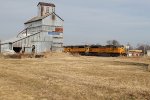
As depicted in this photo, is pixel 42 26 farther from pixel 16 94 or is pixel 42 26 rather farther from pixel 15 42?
pixel 16 94

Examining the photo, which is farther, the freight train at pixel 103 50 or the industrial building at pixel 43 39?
the freight train at pixel 103 50

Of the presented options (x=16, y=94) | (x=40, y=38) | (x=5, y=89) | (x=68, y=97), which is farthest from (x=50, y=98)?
(x=40, y=38)

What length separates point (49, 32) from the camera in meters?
82.2

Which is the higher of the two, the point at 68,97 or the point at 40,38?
the point at 40,38

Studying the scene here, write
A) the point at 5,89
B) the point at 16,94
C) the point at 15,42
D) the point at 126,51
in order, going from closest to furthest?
the point at 16,94 < the point at 5,89 < the point at 15,42 < the point at 126,51

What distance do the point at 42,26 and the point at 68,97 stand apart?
68200 mm

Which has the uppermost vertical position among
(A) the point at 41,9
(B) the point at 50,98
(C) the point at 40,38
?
(A) the point at 41,9

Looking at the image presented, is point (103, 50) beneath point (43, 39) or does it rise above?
beneath

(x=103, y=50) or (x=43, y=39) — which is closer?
(x=43, y=39)

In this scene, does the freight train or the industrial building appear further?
the freight train

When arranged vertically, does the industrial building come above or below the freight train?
above

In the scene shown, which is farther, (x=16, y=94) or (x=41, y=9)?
(x=41, y=9)

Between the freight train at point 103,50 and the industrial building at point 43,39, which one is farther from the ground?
the industrial building at point 43,39

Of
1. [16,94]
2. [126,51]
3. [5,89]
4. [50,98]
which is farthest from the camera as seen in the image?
[126,51]
